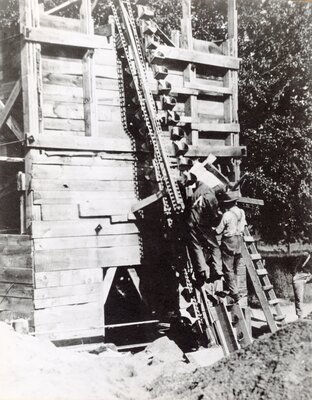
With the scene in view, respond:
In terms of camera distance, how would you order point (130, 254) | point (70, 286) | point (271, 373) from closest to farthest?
point (271, 373) < point (70, 286) < point (130, 254)

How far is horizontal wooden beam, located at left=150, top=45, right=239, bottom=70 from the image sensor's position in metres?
11.3

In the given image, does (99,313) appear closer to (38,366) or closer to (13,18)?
(38,366)

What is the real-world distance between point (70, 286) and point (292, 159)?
45.6 feet

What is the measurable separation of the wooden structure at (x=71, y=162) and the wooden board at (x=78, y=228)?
0.02 meters

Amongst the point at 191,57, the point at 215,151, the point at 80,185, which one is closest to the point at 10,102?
the point at 80,185

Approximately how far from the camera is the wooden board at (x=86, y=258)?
977cm

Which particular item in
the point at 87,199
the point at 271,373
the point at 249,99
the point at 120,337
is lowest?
the point at 120,337

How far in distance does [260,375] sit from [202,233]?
4627 mm

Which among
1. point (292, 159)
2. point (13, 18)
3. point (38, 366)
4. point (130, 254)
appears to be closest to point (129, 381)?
point (38, 366)

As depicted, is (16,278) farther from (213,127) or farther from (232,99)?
(232,99)

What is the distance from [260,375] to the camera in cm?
595

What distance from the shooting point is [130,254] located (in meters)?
10.9

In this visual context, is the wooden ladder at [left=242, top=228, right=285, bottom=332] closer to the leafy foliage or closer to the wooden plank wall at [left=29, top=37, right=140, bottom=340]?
the wooden plank wall at [left=29, top=37, right=140, bottom=340]

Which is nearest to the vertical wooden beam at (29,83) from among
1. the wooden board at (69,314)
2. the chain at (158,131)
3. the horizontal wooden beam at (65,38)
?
the horizontal wooden beam at (65,38)
